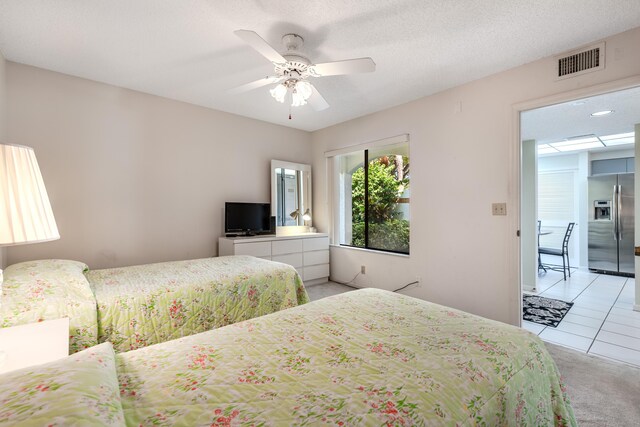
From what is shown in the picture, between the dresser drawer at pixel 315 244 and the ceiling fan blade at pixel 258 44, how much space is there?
2704 mm

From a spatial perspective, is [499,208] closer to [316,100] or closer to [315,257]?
[316,100]

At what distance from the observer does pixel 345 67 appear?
6.55 feet

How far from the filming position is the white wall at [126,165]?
2723mm

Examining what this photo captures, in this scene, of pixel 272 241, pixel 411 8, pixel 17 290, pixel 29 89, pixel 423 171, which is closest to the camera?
pixel 17 290

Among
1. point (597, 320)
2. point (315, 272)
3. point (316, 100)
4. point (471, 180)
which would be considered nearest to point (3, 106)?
point (316, 100)

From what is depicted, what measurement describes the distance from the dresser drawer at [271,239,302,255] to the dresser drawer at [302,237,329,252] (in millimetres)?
92

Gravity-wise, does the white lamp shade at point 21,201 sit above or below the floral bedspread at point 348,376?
Answer: above

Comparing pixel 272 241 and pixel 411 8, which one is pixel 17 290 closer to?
pixel 272 241

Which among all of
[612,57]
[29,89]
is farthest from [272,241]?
[612,57]

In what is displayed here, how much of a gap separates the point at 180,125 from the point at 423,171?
302 centimetres

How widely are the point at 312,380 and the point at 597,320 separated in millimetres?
3750

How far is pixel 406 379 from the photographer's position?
925mm

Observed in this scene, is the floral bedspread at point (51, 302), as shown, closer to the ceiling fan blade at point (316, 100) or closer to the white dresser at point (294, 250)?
the white dresser at point (294, 250)

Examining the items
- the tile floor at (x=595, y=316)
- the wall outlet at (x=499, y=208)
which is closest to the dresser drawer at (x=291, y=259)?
the tile floor at (x=595, y=316)
